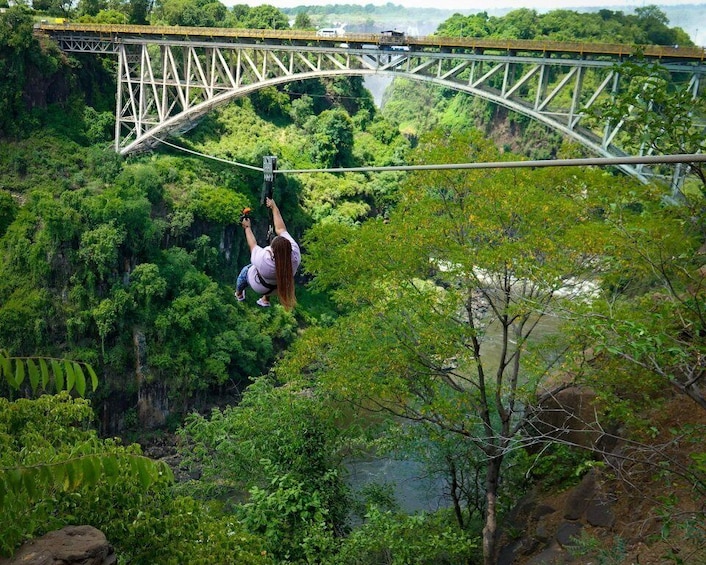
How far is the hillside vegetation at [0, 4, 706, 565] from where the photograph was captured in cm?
588

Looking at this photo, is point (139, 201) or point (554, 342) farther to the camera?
point (139, 201)

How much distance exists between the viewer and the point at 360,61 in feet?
73.6

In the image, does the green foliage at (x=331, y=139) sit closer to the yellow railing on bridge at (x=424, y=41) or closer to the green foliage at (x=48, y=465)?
the yellow railing on bridge at (x=424, y=41)

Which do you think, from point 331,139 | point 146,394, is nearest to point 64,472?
point 146,394

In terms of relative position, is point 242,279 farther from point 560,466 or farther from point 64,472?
point 560,466

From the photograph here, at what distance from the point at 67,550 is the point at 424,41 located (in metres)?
17.1

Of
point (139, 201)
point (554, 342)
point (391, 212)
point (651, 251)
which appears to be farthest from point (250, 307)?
point (651, 251)

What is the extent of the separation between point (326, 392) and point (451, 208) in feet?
10.0

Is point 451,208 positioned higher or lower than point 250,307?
higher

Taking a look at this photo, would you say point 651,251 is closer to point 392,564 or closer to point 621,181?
point 621,181

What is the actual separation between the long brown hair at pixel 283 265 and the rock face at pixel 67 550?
2.24 meters

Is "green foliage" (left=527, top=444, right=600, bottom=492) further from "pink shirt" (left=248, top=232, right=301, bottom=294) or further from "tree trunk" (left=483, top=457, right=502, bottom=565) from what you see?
"pink shirt" (left=248, top=232, right=301, bottom=294)

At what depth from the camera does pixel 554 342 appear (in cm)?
909

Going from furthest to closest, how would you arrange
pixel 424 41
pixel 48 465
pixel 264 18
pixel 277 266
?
pixel 264 18
pixel 424 41
pixel 277 266
pixel 48 465
